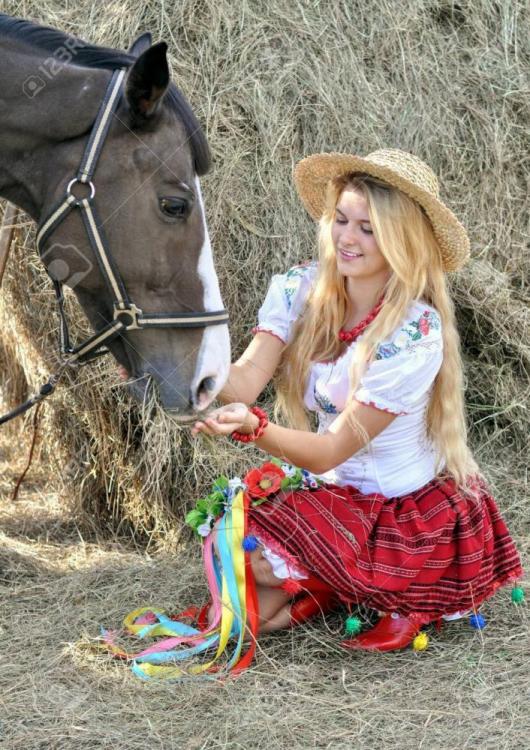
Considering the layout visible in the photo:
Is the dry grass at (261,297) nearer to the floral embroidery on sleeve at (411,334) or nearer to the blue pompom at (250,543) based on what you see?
the blue pompom at (250,543)

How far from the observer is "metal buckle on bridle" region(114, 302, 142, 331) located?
84.7 inches

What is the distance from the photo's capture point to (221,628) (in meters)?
2.50

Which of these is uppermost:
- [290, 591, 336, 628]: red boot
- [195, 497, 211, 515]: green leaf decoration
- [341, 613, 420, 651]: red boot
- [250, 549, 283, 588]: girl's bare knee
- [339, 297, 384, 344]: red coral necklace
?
[339, 297, 384, 344]: red coral necklace

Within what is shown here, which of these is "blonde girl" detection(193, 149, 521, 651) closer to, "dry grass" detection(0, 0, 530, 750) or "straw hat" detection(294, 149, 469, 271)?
"straw hat" detection(294, 149, 469, 271)

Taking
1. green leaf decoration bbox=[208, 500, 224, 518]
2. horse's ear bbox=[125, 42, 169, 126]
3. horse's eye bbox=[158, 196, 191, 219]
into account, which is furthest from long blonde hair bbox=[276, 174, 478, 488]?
horse's ear bbox=[125, 42, 169, 126]

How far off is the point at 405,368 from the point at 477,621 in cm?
82

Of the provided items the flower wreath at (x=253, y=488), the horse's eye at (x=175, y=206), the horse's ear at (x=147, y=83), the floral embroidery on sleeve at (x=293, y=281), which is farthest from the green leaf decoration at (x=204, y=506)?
the horse's ear at (x=147, y=83)

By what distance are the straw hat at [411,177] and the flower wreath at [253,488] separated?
0.74m

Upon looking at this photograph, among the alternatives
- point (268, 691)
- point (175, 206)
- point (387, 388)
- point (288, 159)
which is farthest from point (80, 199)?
point (288, 159)

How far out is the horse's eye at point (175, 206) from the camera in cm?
211

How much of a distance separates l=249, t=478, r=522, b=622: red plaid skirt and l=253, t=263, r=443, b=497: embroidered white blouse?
55 mm

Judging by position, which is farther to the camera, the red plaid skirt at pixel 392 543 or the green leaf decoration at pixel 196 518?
the green leaf decoration at pixel 196 518

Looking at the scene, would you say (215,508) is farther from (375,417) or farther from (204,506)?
(375,417)

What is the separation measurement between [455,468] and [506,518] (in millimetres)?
907
